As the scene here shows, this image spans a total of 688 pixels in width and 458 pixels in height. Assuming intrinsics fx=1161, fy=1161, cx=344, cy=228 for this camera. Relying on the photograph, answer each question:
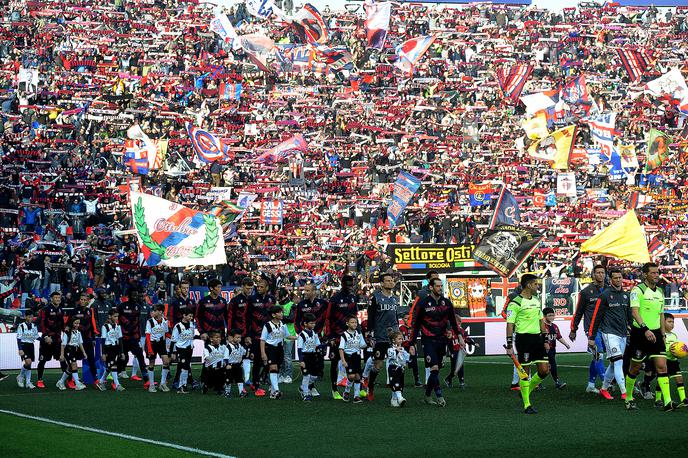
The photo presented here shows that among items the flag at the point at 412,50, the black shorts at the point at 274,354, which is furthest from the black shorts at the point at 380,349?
the flag at the point at 412,50

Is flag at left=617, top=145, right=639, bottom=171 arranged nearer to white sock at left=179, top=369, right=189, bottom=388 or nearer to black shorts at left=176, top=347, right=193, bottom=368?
black shorts at left=176, top=347, right=193, bottom=368

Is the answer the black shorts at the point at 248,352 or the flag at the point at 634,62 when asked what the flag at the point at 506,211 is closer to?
the black shorts at the point at 248,352

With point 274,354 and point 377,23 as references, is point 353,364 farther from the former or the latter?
point 377,23

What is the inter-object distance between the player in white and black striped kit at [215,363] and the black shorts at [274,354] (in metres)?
1.13

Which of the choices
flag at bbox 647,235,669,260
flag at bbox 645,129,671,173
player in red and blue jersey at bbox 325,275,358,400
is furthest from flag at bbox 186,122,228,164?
player in red and blue jersey at bbox 325,275,358,400

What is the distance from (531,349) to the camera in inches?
691

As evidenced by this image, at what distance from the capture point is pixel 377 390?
75.8ft

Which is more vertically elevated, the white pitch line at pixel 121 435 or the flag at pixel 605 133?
the flag at pixel 605 133

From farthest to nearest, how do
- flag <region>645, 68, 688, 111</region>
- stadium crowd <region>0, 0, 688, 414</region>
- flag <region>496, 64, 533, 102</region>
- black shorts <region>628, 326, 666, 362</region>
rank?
flag <region>645, 68, 688, 111</region> → flag <region>496, 64, 533, 102</region> → stadium crowd <region>0, 0, 688, 414</region> → black shorts <region>628, 326, 666, 362</region>

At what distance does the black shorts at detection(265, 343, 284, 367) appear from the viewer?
21344 mm

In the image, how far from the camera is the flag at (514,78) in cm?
5156

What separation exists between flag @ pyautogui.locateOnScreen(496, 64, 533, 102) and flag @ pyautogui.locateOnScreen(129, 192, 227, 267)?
22149 mm

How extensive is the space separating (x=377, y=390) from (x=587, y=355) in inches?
477

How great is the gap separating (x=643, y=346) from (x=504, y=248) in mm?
14076
